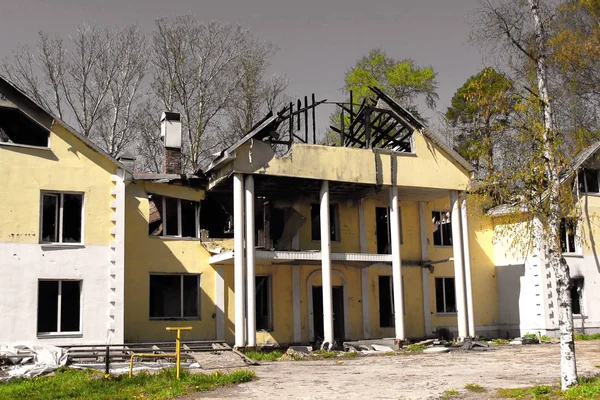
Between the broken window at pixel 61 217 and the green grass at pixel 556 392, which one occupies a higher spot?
the broken window at pixel 61 217

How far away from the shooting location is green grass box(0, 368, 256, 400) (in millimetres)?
13953

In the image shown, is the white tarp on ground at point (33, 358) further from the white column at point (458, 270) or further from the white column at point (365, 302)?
the white column at point (458, 270)

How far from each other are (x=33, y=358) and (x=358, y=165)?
1286cm

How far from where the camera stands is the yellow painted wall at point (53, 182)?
794 inches

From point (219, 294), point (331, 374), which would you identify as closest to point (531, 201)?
point (331, 374)

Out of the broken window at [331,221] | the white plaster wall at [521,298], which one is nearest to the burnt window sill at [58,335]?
the broken window at [331,221]

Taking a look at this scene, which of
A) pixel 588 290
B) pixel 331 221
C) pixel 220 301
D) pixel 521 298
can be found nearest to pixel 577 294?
pixel 588 290

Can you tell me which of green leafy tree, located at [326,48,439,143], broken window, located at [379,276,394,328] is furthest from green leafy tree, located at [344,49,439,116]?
broken window, located at [379,276,394,328]

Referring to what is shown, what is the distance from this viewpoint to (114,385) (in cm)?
1482

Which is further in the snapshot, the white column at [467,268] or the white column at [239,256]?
the white column at [467,268]

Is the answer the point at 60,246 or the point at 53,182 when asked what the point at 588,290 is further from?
the point at 53,182

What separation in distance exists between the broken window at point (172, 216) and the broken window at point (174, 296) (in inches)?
60.9

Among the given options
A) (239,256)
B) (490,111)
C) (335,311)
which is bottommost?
(335,311)

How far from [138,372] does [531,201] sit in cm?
982
